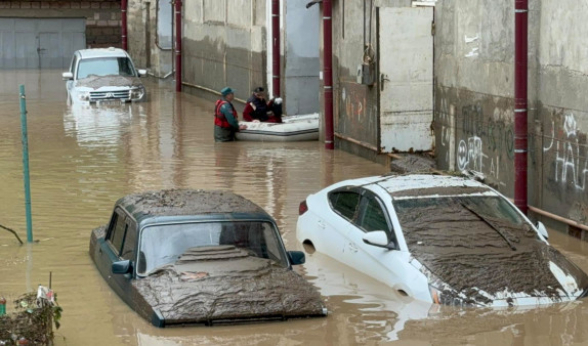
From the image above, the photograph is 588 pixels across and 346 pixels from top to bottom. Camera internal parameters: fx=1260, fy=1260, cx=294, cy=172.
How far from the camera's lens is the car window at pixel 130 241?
1179cm

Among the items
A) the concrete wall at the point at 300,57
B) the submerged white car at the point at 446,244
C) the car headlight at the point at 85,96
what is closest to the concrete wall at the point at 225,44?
the concrete wall at the point at 300,57

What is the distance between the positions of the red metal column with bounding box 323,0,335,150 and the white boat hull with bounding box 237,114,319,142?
1.48m

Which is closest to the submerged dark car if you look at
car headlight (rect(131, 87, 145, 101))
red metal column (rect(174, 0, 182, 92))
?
car headlight (rect(131, 87, 145, 101))

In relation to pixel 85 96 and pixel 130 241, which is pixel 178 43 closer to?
pixel 85 96

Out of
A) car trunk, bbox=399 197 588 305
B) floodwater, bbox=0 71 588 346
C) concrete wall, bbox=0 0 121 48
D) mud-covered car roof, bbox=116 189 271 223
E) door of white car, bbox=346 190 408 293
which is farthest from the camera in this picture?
concrete wall, bbox=0 0 121 48

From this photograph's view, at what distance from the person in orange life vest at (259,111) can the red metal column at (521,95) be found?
11344 millimetres

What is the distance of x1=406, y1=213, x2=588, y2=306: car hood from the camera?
38.2ft

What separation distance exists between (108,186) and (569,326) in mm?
10392

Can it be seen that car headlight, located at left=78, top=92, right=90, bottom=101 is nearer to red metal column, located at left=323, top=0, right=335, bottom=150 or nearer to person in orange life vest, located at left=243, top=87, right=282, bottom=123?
person in orange life vest, located at left=243, top=87, right=282, bottom=123

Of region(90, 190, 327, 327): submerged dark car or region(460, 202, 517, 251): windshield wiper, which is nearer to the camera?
region(90, 190, 327, 327): submerged dark car

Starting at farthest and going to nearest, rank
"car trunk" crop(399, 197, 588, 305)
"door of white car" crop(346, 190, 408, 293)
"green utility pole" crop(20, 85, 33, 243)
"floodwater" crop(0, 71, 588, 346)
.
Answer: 1. "green utility pole" crop(20, 85, 33, 243)
2. "door of white car" crop(346, 190, 408, 293)
3. "car trunk" crop(399, 197, 588, 305)
4. "floodwater" crop(0, 71, 588, 346)

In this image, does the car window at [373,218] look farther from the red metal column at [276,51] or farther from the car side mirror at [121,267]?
the red metal column at [276,51]

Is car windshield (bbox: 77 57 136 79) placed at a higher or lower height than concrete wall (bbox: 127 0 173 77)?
lower

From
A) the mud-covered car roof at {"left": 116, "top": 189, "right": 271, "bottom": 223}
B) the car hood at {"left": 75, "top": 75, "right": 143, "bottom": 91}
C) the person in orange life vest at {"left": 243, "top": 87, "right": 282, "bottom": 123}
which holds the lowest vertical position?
the mud-covered car roof at {"left": 116, "top": 189, "right": 271, "bottom": 223}
